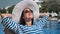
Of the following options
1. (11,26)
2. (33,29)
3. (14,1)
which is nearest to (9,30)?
(11,26)

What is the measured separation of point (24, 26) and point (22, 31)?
3 centimetres

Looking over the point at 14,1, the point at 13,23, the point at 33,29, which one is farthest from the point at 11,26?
the point at 14,1

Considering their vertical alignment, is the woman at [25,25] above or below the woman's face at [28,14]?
below

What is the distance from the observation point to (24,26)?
1.46 metres

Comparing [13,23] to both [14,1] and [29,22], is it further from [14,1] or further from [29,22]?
[14,1]

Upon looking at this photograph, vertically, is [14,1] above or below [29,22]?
above

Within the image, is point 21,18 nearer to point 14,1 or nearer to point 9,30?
point 9,30

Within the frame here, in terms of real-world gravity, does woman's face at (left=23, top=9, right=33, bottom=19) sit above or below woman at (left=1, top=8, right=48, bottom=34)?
above

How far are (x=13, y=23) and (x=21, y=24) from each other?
7 cm

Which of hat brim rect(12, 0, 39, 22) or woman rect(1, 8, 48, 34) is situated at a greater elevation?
hat brim rect(12, 0, 39, 22)

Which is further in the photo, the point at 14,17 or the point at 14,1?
the point at 14,1

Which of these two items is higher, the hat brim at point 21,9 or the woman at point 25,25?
the hat brim at point 21,9

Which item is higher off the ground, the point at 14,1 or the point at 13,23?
the point at 14,1

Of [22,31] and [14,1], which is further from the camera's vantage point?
[14,1]
